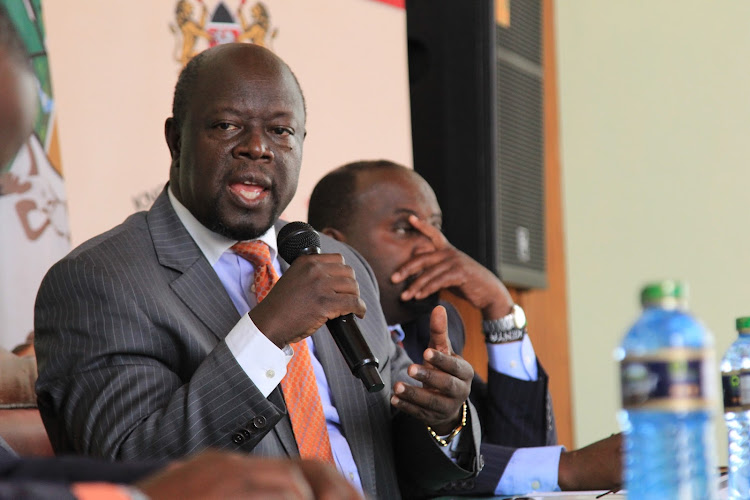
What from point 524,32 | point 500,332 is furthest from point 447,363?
point 524,32

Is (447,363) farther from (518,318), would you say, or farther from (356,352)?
(518,318)

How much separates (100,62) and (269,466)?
180cm

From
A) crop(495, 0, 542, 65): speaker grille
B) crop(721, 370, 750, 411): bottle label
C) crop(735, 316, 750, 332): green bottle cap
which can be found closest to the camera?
crop(721, 370, 750, 411): bottle label

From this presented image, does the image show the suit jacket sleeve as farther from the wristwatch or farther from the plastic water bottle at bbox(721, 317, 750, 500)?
the wristwatch

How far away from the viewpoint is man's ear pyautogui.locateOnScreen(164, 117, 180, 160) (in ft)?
6.89

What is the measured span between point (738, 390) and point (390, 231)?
1294 millimetres

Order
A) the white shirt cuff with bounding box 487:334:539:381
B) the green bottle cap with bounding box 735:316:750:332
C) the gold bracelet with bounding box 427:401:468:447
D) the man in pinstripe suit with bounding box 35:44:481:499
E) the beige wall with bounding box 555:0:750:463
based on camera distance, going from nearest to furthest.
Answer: the man in pinstripe suit with bounding box 35:44:481:499
the green bottle cap with bounding box 735:316:750:332
the gold bracelet with bounding box 427:401:468:447
the white shirt cuff with bounding box 487:334:539:381
the beige wall with bounding box 555:0:750:463

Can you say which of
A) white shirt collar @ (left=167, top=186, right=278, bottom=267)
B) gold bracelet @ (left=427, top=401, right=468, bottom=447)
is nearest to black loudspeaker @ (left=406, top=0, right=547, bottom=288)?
gold bracelet @ (left=427, top=401, right=468, bottom=447)

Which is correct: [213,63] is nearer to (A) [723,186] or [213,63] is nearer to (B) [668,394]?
(B) [668,394]

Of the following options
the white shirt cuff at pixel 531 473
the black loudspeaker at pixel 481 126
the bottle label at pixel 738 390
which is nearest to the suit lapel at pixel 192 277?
the white shirt cuff at pixel 531 473

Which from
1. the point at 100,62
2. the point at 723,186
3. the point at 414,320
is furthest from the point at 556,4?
the point at 100,62

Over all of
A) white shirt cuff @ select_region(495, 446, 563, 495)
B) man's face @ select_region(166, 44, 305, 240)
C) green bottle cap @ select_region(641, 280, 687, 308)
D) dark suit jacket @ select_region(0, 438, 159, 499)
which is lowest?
white shirt cuff @ select_region(495, 446, 563, 495)

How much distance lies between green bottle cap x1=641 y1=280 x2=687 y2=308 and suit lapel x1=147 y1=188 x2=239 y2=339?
3.36 feet

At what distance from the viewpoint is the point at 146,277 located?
1842 millimetres
